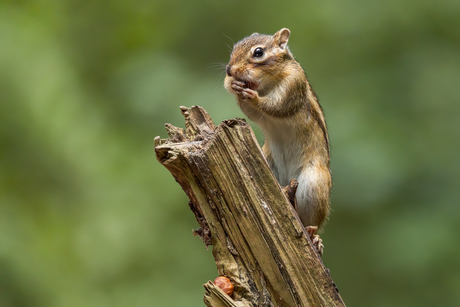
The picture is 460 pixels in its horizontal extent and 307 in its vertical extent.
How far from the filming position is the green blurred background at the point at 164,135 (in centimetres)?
435

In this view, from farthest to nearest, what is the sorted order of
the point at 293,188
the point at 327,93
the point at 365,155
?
the point at 327,93 < the point at 365,155 < the point at 293,188

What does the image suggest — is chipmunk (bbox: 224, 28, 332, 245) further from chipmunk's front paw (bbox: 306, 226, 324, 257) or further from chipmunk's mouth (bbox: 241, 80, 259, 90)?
chipmunk's front paw (bbox: 306, 226, 324, 257)

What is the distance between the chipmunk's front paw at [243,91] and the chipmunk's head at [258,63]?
0.08m

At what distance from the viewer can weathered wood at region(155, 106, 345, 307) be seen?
1.89 m

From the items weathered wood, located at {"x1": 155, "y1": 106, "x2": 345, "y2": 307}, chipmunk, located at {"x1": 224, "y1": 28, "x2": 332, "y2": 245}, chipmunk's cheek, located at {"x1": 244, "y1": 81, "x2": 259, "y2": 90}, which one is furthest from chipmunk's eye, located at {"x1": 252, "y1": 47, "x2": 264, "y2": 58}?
weathered wood, located at {"x1": 155, "y1": 106, "x2": 345, "y2": 307}

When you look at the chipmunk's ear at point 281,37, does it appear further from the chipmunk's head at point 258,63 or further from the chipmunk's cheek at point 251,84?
the chipmunk's cheek at point 251,84

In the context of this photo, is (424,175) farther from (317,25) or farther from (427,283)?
(317,25)

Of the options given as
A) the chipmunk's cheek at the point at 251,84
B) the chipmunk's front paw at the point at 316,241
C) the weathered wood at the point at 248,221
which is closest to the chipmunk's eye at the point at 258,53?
the chipmunk's cheek at the point at 251,84

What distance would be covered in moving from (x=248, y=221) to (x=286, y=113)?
3.34 ft

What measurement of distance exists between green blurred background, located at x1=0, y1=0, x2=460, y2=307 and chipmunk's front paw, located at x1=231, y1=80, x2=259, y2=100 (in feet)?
5.11

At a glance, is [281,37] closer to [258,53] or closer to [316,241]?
[258,53]

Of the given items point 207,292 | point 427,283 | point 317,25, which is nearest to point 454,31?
point 317,25

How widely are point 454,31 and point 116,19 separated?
3.46 meters

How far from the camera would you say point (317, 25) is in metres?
4.71
